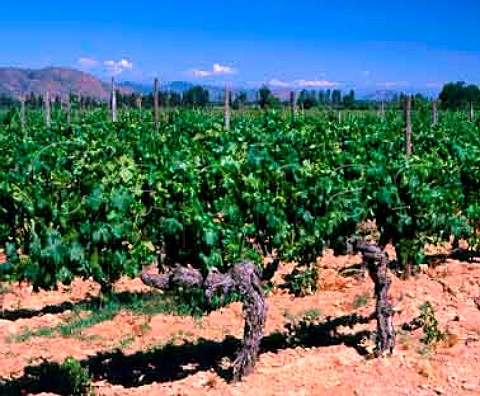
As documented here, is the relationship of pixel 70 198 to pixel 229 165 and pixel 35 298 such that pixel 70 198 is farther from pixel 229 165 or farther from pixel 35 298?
pixel 35 298

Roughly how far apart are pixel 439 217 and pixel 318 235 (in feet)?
5.40

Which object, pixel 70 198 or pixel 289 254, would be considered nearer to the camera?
pixel 70 198

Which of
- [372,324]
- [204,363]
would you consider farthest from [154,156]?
[372,324]

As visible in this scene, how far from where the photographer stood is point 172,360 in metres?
A: 6.99

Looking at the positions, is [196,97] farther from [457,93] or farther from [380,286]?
[380,286]

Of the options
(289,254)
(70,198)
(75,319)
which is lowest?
(75,319)

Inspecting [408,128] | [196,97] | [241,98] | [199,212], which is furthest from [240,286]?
[196,97]

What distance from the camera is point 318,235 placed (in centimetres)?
642

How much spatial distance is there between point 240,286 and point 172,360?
1481 mm

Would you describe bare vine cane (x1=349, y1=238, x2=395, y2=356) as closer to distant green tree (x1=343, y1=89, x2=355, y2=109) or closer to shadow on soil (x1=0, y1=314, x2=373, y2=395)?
shadow on soil (x1=0, y1=314, x2=373, y2=395)

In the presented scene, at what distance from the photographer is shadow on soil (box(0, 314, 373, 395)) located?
6.52 meters

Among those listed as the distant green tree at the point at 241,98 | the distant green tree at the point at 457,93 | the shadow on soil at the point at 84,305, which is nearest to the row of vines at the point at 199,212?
the shadow on soil at the point at 84,305

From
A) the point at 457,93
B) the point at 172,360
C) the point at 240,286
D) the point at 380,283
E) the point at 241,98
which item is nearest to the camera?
the point at 240,286

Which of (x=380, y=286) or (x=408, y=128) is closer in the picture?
(x=380, y=286)
